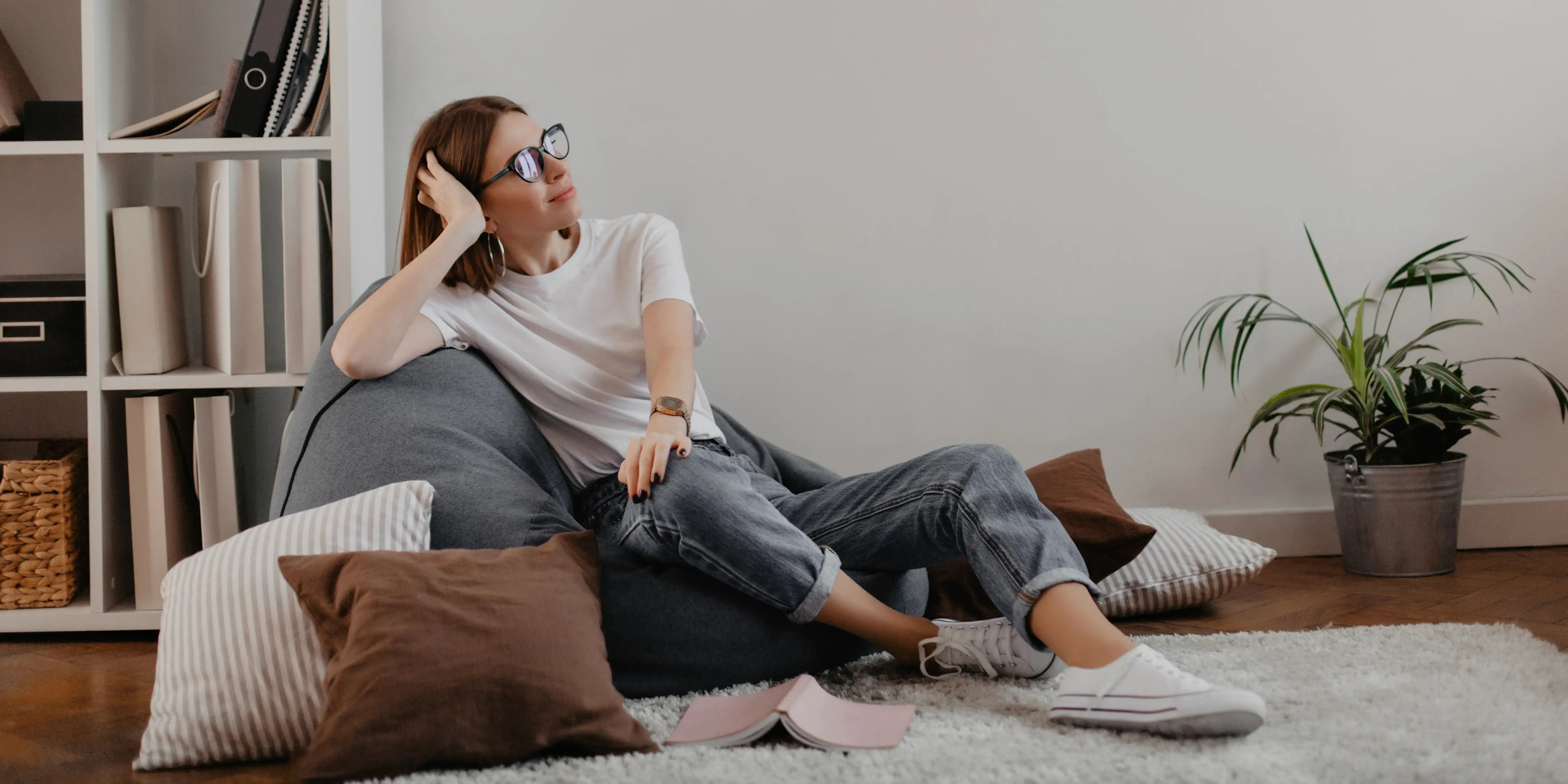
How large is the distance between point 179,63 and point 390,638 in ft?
5.75

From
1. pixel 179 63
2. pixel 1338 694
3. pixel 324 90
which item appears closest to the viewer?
pixel 1338 694

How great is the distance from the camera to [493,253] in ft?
5.86

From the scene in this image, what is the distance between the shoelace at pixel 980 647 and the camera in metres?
1.44

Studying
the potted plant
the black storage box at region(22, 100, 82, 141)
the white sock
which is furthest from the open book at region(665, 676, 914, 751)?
the black storage box at region(22, 100, 82, 141)

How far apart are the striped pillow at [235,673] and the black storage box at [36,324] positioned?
1061 millimetres

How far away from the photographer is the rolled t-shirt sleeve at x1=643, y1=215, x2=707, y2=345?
1.73 metres

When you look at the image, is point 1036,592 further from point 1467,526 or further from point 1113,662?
point 1467,526

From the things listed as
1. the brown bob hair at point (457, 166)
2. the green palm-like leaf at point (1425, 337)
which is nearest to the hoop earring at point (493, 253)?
the brown bob hair at point (457, 166)

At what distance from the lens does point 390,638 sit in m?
1.15

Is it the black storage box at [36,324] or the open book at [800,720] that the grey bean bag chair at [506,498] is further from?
the black storage box at [36,324]

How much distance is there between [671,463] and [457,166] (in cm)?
65

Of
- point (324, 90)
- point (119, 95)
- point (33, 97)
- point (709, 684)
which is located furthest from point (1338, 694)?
point (33, 97)

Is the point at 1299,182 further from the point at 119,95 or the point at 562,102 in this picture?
the point at 119,95

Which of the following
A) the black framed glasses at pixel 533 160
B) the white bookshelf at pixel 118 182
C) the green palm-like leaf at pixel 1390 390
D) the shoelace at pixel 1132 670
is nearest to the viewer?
the shoelace at pixel 1132 670
